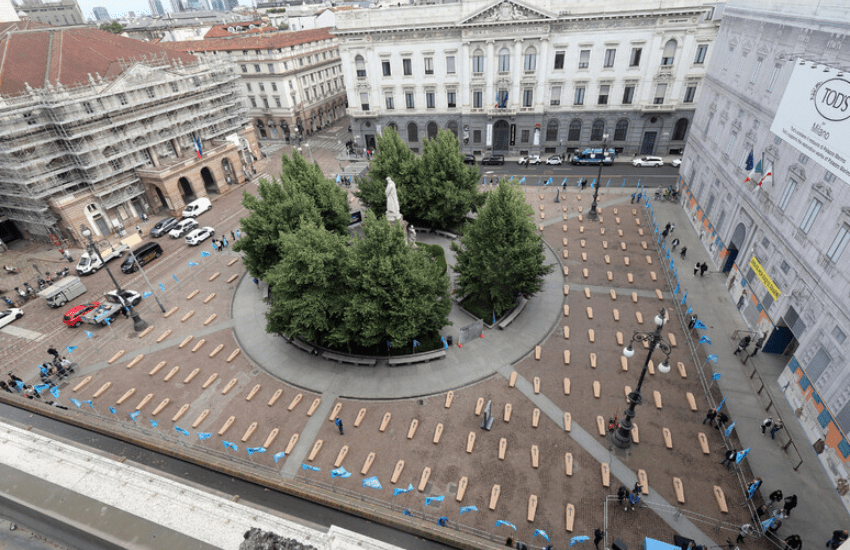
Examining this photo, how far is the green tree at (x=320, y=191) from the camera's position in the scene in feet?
122

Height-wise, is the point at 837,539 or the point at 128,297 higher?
the point at 128,297

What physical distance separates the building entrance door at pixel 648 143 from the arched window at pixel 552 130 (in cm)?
1263

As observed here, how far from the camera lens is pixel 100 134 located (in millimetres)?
48094

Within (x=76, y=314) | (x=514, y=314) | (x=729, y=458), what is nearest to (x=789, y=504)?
(x=729, y=458)

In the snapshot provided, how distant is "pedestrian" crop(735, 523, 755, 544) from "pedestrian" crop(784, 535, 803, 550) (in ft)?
4.23

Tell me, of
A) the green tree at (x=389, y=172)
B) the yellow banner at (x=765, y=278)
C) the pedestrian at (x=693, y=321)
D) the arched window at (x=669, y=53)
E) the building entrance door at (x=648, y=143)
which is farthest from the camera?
the building entrance door at (x=648, y=143)

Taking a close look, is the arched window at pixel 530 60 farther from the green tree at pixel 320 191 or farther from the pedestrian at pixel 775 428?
the pedestrian at pixel 775 428

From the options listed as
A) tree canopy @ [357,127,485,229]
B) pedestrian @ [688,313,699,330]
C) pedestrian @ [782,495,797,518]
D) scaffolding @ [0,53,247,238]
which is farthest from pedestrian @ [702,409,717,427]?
scaffolding @ [0,53,247,238]

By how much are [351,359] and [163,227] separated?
113ft

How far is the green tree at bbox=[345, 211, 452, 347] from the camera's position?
87.5 ft

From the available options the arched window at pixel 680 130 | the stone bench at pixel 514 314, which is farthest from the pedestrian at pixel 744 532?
the arched window at pixel 680 130

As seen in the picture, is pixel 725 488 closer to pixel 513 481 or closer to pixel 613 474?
pixel 613 474

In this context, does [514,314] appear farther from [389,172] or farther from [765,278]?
[389,172]

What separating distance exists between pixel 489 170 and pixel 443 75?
15888 millimetres
